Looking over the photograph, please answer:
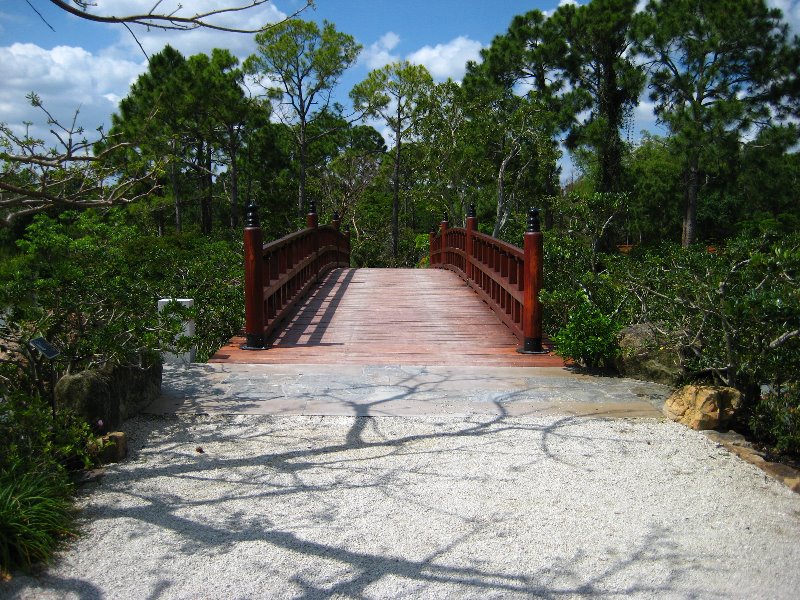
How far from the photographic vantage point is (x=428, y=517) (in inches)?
126

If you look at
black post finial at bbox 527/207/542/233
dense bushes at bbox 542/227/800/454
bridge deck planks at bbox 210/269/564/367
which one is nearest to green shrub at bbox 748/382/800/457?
dense bushes at bbox 542/227/800/454

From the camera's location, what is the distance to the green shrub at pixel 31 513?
107 inches

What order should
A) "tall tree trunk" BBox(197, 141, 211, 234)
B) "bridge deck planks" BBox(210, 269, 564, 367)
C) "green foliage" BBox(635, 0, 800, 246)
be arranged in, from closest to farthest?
"bridge deck planks" BBox(210, 269, 564, 367)
"green foliage" BBox(635, 0, 800, 246)
"tall tree trunk" BBox(197, 141, 211, 234)

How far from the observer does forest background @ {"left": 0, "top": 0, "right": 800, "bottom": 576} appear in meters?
4.05

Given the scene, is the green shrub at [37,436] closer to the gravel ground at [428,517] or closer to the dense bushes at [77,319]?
the gravel ground at [428,517]

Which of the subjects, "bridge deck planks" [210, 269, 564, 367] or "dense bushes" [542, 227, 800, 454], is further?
"bridge deck planks" [210, 269, 564, 367]

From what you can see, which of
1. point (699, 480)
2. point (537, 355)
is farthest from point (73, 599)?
point (537, 355)

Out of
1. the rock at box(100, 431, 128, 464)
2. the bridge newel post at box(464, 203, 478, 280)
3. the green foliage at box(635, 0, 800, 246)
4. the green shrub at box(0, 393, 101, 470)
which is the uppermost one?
the green foliage at box(635, 0, 800, 246)

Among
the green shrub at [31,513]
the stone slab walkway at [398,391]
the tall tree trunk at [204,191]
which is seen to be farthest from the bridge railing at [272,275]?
the tall tree trunk at [204,191]

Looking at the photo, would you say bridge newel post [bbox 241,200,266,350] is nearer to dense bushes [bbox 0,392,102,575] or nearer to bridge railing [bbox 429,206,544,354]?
bridge railing [bbox 429,206,544,354]

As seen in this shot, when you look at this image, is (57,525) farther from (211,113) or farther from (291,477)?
(211,113)

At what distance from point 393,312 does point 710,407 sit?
200 inches

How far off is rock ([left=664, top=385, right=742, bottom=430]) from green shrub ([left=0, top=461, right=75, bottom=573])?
3.42 meters

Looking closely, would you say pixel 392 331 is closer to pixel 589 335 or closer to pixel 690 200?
pixel 589 335
